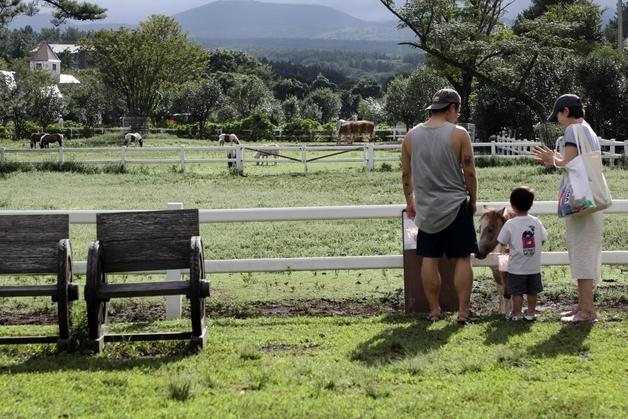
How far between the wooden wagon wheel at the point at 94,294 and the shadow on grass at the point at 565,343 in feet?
9.45

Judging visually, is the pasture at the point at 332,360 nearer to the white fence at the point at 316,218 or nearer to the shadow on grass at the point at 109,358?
the shadow on grass at the point at 109,358

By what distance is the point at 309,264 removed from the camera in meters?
7.41

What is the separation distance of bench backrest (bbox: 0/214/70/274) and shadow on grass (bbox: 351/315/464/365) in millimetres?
2266

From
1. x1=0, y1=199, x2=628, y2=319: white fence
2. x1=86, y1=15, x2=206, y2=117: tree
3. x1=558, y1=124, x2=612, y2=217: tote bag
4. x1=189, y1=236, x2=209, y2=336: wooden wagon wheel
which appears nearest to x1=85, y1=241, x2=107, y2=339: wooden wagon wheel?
x1=189, y1=236, x2=209, y2=336: wooden wagon wheel

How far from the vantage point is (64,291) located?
567 centimetres

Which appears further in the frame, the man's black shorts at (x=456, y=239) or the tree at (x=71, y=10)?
the tree at (x=71, y=10)

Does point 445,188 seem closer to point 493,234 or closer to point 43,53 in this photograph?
point 493,234

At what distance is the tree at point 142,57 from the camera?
6203 cm

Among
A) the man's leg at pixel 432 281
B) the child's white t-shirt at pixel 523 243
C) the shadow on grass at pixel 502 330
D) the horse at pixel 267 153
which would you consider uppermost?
the child's white t-shirt at pixel 523 243

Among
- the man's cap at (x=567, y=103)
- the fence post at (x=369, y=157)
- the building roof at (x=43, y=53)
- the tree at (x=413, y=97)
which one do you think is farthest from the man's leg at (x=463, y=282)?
the building roof at (x=43, y=53)

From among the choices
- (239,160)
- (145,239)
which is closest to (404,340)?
(145,239)

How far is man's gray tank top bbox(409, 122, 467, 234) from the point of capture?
617cm

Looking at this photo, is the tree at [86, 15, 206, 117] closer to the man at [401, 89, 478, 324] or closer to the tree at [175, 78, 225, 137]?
the tree at [175, 78, 225, 137]

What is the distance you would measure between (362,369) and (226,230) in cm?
839
